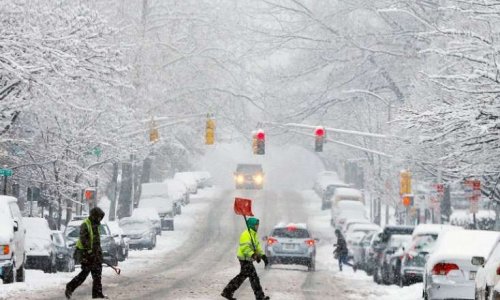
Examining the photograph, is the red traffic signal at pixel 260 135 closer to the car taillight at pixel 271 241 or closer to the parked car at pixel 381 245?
the car taillight at pixel 271 241

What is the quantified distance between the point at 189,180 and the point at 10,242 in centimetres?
6555

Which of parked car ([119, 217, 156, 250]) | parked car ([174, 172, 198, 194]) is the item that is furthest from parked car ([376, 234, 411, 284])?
parked car ([174, 172, 198, 194])

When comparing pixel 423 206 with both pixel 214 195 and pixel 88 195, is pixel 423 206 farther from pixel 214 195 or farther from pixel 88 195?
pixel 214 195

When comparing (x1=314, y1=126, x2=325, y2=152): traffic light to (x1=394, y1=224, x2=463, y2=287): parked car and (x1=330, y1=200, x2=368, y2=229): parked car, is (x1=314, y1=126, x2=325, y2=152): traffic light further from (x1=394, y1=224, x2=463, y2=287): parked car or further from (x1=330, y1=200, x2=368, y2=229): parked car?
(x1=394, y1=224, x2=463, y2=287): parked car

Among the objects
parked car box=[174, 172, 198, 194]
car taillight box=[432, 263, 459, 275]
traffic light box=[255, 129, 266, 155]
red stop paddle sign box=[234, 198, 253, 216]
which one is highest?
traffic light box=[255, 129, 266, 155]

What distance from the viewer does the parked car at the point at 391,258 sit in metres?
29.3

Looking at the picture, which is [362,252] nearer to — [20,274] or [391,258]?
[391,258]

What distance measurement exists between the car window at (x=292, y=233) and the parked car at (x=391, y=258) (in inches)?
328

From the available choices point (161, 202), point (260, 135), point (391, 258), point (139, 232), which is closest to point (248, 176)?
point (161, 202)

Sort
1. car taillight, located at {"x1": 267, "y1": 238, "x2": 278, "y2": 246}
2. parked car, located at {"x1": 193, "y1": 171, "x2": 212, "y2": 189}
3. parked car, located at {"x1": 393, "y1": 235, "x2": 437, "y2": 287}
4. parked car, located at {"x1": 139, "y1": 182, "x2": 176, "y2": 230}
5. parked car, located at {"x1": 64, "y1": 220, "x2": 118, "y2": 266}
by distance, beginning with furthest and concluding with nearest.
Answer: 1. parked car, located at {"x1": 193, "y1": 171, "x2": 212, "y2": 189}
2. parked car, located at {"x1": 139, "y1": 182, "x2": 176, "y2": 230}
3. car taillight, located at {"x1": 267, "y1": 238, "x2": 278, "y2": 246}
4. parked car, located at {"x1": 64, "y1": 220, "x2": 118, "y2": 266}
5. parked car, located at {"x1": 393, "y1": 235, "x2": 437, "y2": 287}

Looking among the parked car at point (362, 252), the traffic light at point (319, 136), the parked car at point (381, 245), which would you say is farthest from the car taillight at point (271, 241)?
the traffic light at point (319, 136)

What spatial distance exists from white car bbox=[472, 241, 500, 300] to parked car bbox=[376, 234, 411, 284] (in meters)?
13.9

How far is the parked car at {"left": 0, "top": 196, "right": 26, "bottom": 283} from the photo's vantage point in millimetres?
23734

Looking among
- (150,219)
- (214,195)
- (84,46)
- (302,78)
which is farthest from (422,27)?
(214,195)
